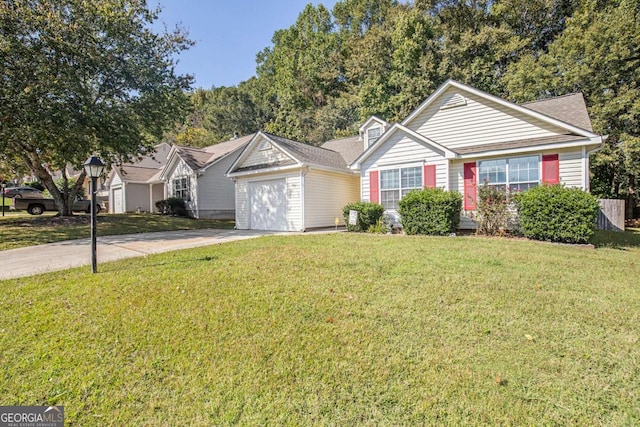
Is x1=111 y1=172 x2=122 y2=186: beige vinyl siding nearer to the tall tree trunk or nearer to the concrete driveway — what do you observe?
the tall tree trunk

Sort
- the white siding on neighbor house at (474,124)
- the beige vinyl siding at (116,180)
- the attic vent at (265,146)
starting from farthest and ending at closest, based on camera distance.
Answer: the beige vinyl siding at (116,180), the attic vent at (265,146), the white siding on neighbor house at (474,124)

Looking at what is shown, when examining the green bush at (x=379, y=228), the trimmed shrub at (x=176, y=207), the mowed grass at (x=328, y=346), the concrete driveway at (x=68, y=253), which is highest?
the trimmed shrub at (x=176, y=207)

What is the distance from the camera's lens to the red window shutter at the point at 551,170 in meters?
9.75

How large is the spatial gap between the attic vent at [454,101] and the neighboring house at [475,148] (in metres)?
0.04

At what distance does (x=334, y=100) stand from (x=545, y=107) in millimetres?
23681

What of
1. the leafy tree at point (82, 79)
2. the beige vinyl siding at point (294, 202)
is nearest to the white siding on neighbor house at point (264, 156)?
the beige vinyl siding at point (294, 202)

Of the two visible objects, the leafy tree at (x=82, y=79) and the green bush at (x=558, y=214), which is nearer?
the green bush at (x=558, y=214)

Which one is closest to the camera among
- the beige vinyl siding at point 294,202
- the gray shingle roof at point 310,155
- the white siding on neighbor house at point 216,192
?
the beige vinyl siding at point 294,202

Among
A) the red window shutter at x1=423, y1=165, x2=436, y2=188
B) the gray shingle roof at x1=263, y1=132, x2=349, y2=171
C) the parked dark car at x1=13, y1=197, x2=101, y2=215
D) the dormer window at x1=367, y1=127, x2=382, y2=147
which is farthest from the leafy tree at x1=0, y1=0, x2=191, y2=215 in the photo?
the red window shutter at x1=423, y1=165, x2=436, y2=188

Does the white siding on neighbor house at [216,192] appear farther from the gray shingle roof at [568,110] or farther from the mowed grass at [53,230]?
the gray shingle roof at [568,110]

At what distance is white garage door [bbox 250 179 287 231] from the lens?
1348cm

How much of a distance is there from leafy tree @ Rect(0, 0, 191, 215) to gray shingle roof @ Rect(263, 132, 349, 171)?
6281 millimetres

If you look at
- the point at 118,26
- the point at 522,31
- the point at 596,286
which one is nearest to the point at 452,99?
the point at 596,286

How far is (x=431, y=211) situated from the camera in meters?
10.1
